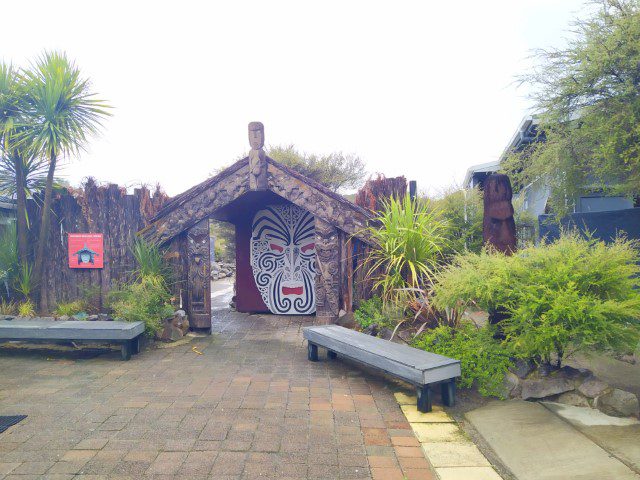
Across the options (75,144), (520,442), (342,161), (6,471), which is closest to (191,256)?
(75,144)

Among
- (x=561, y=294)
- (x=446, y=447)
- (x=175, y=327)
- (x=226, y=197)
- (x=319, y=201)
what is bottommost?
(x=446, y=447)

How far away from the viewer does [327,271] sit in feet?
24.3

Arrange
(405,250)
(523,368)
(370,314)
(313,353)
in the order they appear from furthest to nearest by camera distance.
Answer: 1. (370,314)
2. (405,250)
3. (313,353)
4. (523,368)

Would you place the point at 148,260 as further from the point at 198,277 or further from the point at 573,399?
the point at 573,399

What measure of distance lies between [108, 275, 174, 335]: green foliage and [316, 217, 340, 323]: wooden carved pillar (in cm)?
235

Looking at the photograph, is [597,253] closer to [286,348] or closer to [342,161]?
[286,348]

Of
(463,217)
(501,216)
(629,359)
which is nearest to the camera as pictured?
(501,216)

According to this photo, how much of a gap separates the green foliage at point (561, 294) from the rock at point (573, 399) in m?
0.36

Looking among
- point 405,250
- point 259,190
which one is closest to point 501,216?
point 405,250

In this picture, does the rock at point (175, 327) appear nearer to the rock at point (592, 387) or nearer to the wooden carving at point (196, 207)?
the wooden carving at point (196, 207)

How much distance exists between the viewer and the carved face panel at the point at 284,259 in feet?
30.5

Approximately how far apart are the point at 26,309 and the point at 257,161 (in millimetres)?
4276

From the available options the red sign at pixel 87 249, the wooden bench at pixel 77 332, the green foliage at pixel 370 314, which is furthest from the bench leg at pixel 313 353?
the red sign at pixel 87 249

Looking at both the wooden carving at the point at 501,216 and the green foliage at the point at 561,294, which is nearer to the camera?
the green foliage at the point at 561,294
